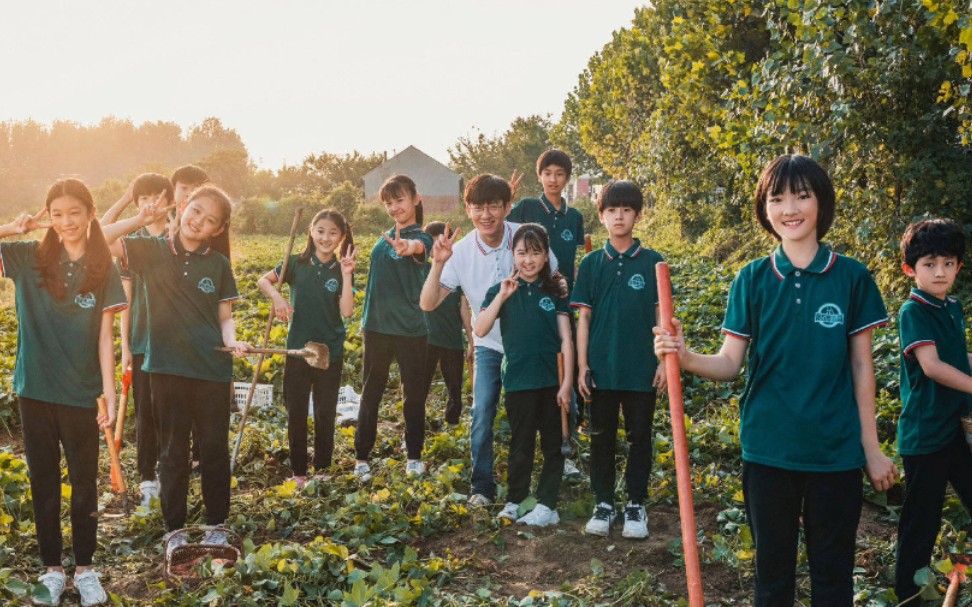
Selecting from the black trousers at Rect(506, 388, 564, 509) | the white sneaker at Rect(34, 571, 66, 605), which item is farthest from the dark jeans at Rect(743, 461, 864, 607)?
the white sneaker at Rect(34, 571, 66, 605)

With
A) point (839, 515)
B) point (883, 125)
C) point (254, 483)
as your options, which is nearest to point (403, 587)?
point (839, 515)

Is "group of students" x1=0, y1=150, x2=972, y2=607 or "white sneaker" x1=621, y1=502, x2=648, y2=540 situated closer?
"group of students" x1=0, y1=150, x2=972, y2=607

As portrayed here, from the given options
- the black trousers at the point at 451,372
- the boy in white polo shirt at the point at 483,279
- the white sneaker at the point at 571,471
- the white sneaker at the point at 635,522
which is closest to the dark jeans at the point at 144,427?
the boy in white polo shirt at the point at 483,279

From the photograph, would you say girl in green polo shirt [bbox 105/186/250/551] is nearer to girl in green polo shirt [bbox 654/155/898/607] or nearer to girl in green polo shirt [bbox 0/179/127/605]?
girl in green polo shirt [bbox 0/179/127/605]

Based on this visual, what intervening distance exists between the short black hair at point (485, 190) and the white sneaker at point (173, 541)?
2323mm

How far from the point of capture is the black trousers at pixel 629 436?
4539 mm

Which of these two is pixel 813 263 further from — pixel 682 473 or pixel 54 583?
pixel 54 583

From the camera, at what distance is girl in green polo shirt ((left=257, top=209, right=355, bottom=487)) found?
5461mm

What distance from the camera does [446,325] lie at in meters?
7.14

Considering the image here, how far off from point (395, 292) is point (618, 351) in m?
1.78

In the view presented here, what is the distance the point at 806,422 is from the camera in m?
2.65

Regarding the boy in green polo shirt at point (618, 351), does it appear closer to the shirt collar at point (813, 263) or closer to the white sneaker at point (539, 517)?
the white sneaker at point (539, 517)

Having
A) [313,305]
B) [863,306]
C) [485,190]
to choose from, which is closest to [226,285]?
[313,305]

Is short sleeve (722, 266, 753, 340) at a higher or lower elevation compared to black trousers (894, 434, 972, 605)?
higher
